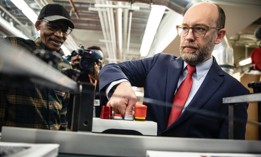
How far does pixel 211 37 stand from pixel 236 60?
6069 mm

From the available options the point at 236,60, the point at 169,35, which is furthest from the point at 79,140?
the point at 236,60

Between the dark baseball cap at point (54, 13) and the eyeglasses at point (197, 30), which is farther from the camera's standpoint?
the dark baseball cap at point (54, 13)

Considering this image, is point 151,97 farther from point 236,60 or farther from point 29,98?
point 236,60

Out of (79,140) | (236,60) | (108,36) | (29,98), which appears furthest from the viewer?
(236,60)

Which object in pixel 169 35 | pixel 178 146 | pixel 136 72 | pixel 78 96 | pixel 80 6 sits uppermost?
pixel 80 6

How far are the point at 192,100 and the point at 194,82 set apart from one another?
10 cm

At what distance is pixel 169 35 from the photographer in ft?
13.4

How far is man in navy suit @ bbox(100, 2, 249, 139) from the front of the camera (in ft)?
3.53

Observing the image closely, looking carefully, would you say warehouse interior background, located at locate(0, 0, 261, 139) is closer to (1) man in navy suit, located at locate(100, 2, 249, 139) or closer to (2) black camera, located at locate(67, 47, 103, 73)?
(1) man in navy suit, located at locate(100, 2, 249, 139)

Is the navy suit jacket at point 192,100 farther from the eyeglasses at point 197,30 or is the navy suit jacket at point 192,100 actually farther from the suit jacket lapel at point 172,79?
the eyeglasses at point 197,30

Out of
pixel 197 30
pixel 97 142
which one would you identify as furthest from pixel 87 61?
pixel 197 30

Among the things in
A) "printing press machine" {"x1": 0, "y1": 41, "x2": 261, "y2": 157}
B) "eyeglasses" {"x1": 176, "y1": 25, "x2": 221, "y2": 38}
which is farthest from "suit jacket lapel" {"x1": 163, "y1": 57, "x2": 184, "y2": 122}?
"printing press machine" {"x1": 0, "y1": 41, "x2": 261, "y2": 157}

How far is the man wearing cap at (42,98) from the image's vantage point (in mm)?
1550

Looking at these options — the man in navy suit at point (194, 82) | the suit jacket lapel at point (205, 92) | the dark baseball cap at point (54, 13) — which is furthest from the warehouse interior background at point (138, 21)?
the suit jacket lapel at point (205, 92)
